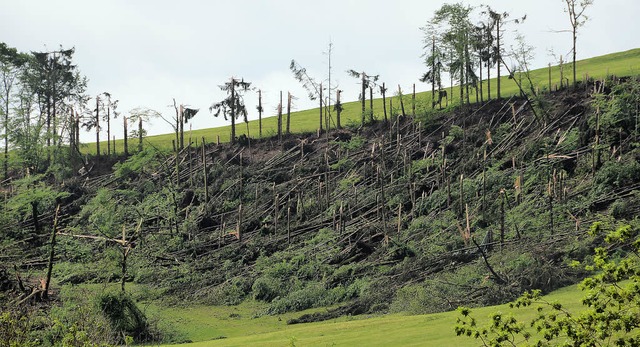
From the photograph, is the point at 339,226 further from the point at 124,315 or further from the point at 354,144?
the point at 124,315

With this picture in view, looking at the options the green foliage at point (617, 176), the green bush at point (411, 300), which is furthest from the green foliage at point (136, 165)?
the green foliage at point (617, 176)

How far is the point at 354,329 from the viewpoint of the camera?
27.5m

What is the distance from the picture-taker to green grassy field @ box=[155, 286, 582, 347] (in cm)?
2343

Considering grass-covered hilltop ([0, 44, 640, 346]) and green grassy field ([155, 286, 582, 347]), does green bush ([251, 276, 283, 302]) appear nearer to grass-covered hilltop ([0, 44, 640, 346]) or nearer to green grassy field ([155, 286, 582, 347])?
grass-covered hilltop ([0, 44, 640, 346])

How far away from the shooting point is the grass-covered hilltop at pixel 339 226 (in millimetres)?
32688

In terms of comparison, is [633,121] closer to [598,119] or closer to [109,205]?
[598,119]

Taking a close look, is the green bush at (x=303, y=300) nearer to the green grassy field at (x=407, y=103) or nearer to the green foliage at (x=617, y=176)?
the green foliage at (x=617, y=176)

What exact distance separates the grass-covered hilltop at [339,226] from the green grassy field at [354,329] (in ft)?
0.54

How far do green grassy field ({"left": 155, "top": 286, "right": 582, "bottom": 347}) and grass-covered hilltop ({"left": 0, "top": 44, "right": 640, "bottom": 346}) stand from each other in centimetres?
17

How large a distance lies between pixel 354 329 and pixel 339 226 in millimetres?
22362

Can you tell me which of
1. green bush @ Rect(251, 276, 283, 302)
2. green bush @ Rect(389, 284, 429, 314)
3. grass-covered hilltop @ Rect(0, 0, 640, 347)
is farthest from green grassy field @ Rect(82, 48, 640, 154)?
green bush @ Rect(389, 284, 429, 314)

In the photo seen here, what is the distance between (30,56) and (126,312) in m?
57.0

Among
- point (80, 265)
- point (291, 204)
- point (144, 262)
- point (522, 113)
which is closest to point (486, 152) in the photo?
point (522, 113)

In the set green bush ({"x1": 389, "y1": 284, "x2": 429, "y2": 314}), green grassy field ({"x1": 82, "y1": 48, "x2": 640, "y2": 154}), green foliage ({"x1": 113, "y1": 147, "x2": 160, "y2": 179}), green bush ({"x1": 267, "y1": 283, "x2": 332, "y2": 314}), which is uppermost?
green grassy field ({"x1": 82, "y1": 48, "x2": 640, "y2": 154})
